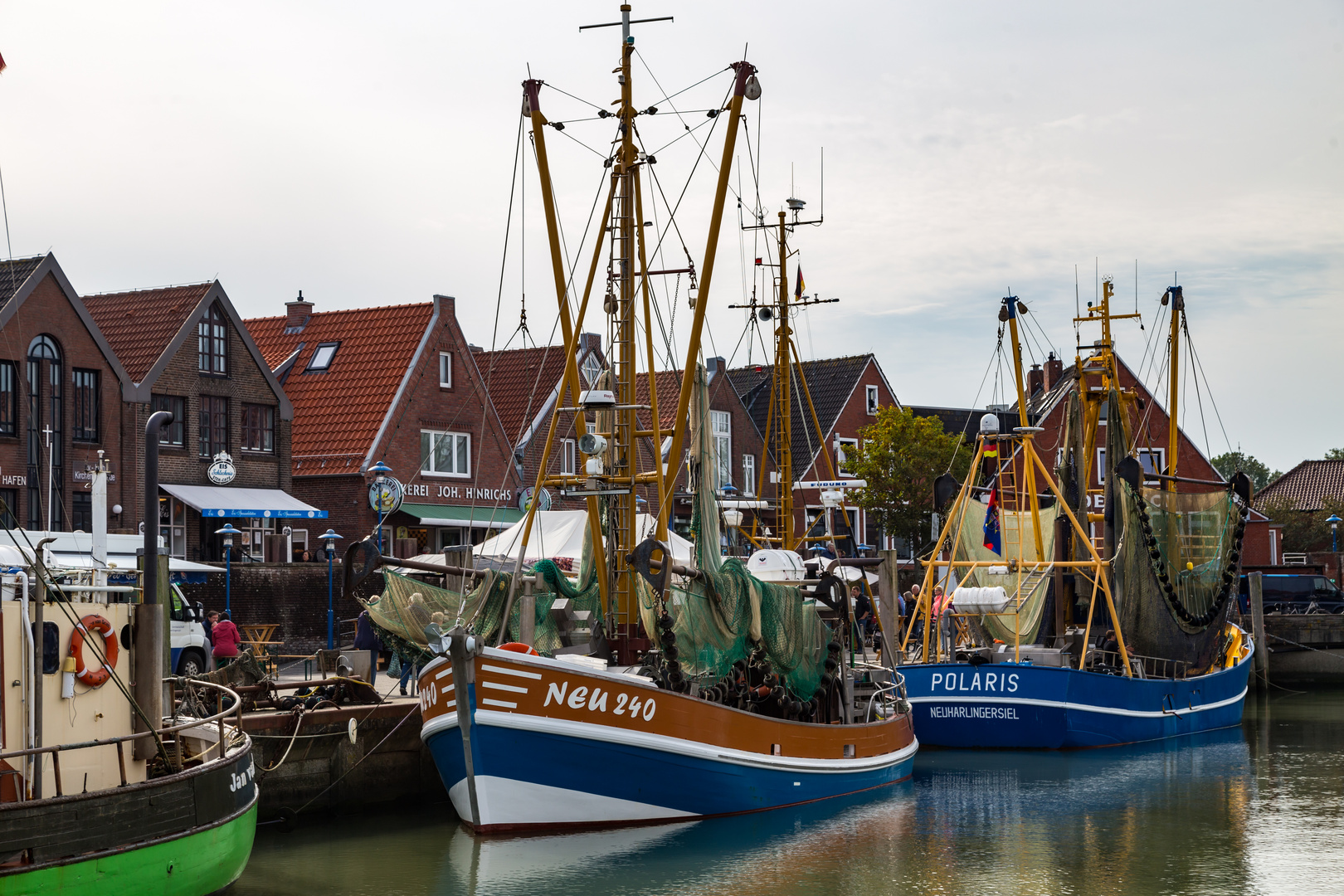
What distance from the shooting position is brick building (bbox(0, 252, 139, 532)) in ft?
114

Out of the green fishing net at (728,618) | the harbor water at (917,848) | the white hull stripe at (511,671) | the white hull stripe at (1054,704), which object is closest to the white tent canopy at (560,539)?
the white hull stripe at (1054,704)

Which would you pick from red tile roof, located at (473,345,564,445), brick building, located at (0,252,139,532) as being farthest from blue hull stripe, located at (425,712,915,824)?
red tile roof, located at (473,345,564,445)

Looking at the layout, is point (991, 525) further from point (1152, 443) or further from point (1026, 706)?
point (1152, 443)

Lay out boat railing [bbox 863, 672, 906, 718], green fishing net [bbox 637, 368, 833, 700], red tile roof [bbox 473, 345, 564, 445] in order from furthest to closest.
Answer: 1. red tile roof [bbox 473, 345, 564, 445]
2. boat railing [bbox 863, 672, 906, 718]
3. green fishing net [bbox 637, 368, 833, 700]

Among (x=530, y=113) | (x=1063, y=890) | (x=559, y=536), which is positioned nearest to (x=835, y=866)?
(x=1063, y=890)

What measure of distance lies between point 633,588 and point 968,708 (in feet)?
26.0

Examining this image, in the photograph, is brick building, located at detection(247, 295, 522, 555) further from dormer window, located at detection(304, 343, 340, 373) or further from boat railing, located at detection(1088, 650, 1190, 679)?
boat railing, located at detection(1088, 650, 1190, 679)

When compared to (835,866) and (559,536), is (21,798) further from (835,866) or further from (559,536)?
(559,536)

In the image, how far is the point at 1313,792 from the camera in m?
22.9

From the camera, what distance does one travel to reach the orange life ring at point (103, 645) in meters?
14.1

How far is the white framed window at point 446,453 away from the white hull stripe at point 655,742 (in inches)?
991

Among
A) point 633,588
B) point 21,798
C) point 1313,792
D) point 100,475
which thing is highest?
point 100,475

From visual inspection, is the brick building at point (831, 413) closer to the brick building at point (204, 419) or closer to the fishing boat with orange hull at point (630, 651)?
the brick building at point (204, 419)

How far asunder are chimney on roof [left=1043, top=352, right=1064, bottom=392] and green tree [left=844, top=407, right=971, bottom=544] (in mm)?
12888
